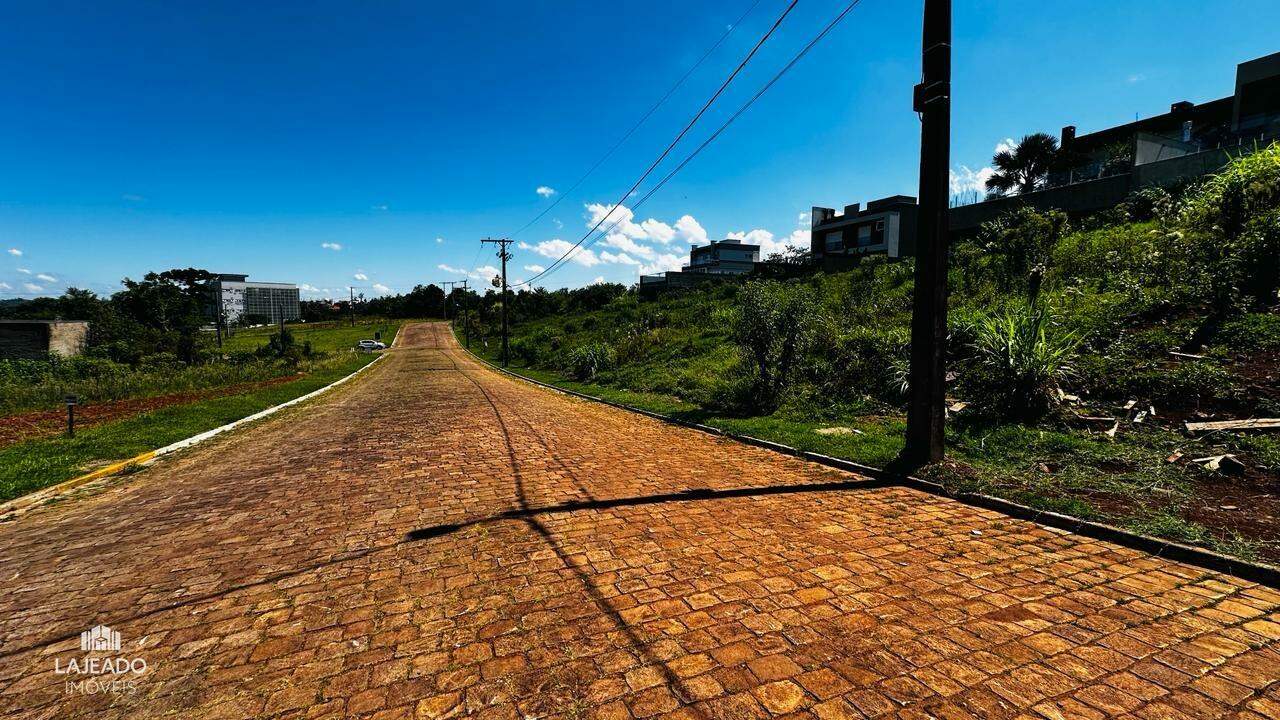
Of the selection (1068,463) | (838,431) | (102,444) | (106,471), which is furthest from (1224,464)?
(102,444)

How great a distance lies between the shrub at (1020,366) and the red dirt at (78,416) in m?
19.4

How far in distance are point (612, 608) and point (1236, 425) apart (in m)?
8.00

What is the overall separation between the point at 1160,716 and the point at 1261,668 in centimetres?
93

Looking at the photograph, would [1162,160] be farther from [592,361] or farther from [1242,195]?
[592,361]

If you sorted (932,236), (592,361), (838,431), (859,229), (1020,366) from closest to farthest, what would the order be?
(932,236) → (1020,366) → (838,431) → (592,361) → (859,229)

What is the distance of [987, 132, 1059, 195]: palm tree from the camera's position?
33.3 metres

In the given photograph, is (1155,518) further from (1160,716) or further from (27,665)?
(27,665)

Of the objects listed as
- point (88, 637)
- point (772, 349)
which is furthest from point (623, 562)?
point (772, 349)

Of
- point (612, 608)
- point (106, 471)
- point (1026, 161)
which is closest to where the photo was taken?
point (612, 608)

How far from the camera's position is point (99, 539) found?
4992 mm

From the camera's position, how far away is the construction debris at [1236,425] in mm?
5723

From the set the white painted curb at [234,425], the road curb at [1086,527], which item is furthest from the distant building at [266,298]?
the road curb at [1086,527]

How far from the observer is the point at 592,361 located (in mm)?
22797

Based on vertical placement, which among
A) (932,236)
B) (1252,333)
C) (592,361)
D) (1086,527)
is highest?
(932,236)
